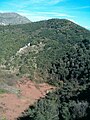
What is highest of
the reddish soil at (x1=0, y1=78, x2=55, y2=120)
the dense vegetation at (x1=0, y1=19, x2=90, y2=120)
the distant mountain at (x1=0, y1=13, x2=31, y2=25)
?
the distant mountain at (x1=0, y1=13, x2=31, y2=25)

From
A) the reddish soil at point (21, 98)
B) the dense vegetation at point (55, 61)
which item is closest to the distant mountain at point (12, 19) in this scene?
the dense vegetation at point (55, 61)

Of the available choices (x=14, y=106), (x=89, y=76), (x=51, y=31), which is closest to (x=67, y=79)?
(x=89, y=76)

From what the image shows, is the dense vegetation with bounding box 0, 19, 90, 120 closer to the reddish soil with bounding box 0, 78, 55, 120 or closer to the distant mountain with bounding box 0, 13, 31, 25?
the reddish soil with bounding box 0, 78, 55, 120

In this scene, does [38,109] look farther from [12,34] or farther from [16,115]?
[12,34]

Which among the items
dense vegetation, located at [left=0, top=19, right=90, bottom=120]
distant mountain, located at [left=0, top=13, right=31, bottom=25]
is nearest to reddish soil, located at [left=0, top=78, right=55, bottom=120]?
dense vegetation, located at [left=0, top=19, right=90, bottom=120]

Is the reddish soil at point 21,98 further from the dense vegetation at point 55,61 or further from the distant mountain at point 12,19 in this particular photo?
the distant mountain at point 12,19

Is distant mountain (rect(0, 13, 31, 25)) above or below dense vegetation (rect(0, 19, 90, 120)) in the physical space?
above
